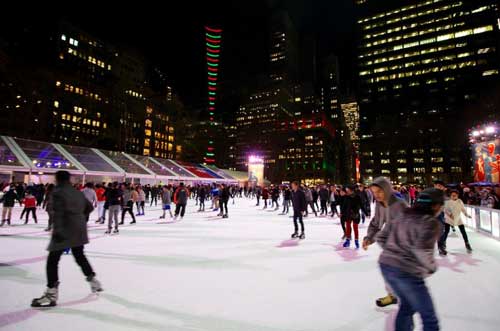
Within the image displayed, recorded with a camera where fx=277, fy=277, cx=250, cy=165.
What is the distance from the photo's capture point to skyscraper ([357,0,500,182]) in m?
74.4

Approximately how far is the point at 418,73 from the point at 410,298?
10495 centimetres

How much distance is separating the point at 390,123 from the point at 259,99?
78.0 meters

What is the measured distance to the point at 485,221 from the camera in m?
8.34

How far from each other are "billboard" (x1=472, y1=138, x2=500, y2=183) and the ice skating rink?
63.8 feet

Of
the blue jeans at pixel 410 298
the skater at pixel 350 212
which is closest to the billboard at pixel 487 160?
the skater at pixel 350 212

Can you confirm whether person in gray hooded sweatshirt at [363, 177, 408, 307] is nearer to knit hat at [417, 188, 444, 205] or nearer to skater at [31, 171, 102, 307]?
knit hat at [417, 188, 444, 205]

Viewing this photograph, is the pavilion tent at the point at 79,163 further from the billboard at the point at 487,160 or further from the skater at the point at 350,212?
the billboard at the point at 487,160

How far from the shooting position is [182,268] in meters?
4.62

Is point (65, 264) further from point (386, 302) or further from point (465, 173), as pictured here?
point (465, 173)

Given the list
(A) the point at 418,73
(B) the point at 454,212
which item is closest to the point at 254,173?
(B) the point at 454,212

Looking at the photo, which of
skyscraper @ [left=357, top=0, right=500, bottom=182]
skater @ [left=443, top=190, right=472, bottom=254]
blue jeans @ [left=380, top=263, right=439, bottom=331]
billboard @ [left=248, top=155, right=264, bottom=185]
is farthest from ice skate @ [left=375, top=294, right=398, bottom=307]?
skyscraper @ [left=357, top=0, right=500, bottom=182]

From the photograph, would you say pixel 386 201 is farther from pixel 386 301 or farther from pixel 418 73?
pixel 418 73

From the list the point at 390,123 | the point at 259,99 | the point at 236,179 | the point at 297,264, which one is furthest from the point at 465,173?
the point at 259,99

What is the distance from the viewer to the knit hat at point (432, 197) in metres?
1.90
